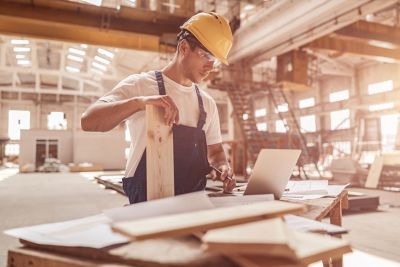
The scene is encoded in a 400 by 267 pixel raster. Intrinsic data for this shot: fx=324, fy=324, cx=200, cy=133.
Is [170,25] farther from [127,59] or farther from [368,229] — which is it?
[127,59]

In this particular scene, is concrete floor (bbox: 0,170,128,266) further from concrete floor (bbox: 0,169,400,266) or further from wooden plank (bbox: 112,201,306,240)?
wooden plank (bbox: 112,201,306,240)

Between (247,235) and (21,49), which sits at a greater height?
(21,49)

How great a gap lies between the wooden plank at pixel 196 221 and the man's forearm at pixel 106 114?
75 cm

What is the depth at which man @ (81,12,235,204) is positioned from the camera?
169 centimetres

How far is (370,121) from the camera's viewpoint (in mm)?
18078

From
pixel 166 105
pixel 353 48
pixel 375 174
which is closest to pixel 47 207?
pixel 166 105

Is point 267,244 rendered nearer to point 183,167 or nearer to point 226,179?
point 183,167

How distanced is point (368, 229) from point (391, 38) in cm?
760

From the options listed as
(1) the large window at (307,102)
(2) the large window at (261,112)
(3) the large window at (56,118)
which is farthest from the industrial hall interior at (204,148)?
(3) the large window at (56,118)

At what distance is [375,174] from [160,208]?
9913mm

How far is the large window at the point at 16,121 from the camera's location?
89.5 ft

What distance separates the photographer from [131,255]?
2.77ft

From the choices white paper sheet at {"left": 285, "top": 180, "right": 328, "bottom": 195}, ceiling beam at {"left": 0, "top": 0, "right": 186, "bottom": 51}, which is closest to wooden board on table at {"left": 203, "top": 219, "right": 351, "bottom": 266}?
white paper sheet at {"left": 285, "top": 180, "right": 328, "bottom": 195}

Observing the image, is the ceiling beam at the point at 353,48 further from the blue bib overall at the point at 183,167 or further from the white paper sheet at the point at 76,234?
the white paper sheet at the point at 76,234
